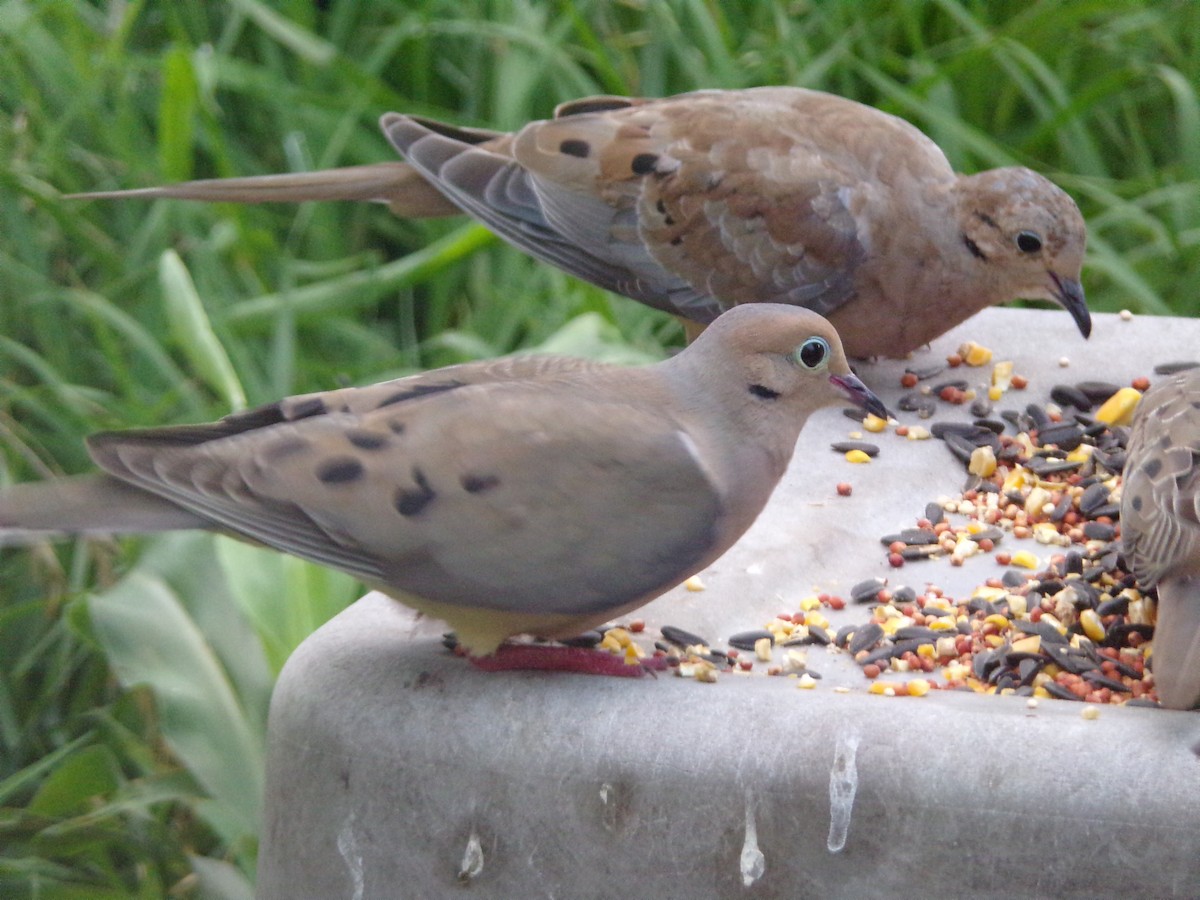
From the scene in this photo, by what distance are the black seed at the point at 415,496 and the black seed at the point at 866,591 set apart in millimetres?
714

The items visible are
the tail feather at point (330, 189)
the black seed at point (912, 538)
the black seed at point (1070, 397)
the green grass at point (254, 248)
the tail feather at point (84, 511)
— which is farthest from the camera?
the tail feather at point (330, 189)

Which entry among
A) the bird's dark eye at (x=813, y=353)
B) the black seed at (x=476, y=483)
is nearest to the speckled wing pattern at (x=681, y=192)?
the bird's dark eye at (x=813, y=353)

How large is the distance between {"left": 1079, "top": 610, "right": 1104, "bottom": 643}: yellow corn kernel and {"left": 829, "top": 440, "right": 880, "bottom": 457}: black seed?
2.25 feet

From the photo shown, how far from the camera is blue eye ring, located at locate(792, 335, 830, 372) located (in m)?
2.24

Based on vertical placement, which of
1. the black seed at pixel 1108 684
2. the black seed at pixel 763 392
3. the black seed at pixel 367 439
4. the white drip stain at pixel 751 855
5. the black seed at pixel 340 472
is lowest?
the white drip stain at pixel 751 855

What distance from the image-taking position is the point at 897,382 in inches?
129

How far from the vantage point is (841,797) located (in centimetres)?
182

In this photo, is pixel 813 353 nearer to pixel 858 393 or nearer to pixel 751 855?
pixel 858 393

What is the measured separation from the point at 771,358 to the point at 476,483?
1.47 ft

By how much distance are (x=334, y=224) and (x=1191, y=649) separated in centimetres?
282

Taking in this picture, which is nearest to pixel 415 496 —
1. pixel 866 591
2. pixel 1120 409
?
→ pixel 866 591

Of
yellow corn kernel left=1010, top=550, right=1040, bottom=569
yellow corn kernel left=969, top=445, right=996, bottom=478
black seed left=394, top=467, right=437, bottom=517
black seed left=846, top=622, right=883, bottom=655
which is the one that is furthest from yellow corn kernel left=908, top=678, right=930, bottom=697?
yellow corn kernel left=969, top=445, right=996, bottom=478

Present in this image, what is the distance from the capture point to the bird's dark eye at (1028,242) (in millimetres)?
3145

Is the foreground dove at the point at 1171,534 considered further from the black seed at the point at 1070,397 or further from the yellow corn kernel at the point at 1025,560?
the black seed at the point at 1070,397
